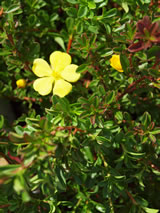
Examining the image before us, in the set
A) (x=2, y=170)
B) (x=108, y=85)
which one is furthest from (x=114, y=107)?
(x=2, y=170)

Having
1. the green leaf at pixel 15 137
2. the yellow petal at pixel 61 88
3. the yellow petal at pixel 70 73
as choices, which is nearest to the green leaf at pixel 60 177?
the green leaf at pixel 15 137

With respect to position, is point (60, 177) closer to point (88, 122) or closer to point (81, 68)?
point (88, 122)

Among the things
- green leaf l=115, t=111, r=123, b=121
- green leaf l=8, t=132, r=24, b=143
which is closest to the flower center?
green leaf l=115, t=111, r=123, b=121

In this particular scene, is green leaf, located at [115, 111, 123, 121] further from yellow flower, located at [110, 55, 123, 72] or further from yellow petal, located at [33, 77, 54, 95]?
yellow petal, located at [33, 77, 54, 95]

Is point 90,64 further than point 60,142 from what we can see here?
Yes

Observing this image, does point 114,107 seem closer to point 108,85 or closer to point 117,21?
point 108,85

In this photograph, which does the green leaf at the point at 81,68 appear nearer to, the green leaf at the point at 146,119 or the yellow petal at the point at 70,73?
the yellow petal at the point at 70,73
